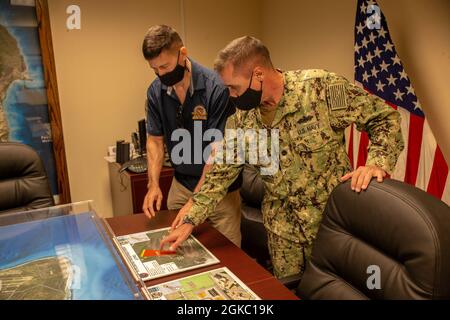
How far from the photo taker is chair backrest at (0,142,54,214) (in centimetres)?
192

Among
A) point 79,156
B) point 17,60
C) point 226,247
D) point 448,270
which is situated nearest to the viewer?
point 448,270

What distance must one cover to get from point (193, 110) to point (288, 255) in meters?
0.80

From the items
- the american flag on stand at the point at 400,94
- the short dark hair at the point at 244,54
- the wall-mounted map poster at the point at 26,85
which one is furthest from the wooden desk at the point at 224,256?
the wall-mounted map poster at the point at 26,85

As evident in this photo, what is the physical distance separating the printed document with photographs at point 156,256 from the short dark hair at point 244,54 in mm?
689

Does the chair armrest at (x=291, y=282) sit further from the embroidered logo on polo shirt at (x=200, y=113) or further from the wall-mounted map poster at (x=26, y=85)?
the wall-mounted map poster at (x=26, y=85)

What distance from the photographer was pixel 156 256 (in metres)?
1.31

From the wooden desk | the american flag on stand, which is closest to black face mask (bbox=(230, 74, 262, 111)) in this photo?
the wooden desk

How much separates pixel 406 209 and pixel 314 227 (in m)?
0.46

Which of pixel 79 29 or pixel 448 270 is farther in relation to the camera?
pixel 79 29

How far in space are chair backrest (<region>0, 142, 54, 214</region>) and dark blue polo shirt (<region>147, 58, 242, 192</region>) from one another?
66cm

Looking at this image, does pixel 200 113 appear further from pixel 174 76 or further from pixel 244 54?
pixel 244 54

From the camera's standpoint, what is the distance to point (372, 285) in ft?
3.62

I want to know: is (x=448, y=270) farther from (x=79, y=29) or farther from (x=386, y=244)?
(x=79, y=29)

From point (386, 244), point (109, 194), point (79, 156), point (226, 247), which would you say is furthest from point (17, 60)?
point (386, 244)
